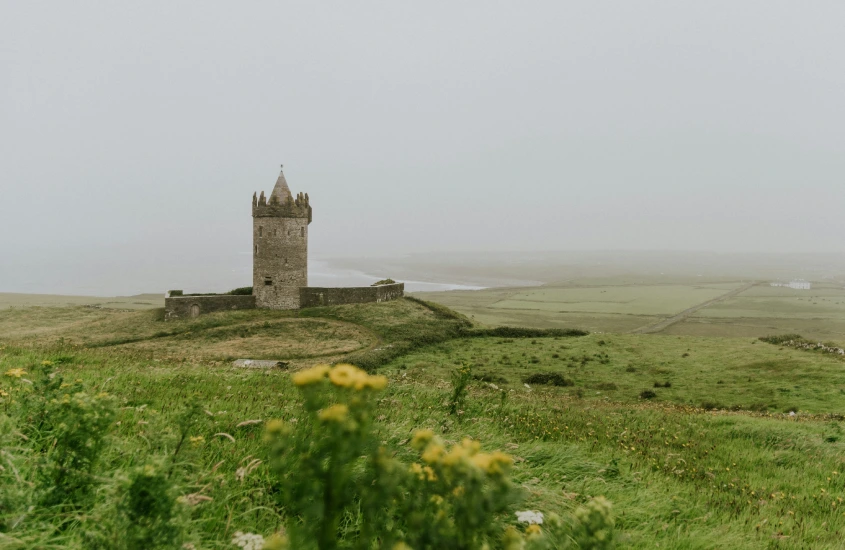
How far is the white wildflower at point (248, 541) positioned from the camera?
333cm

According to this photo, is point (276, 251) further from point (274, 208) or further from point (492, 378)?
point (492, 378)

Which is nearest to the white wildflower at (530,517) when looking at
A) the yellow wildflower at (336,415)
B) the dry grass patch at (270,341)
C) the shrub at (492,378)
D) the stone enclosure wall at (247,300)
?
the yellow wildflower at (336,415)

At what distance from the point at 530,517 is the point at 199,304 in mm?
42689

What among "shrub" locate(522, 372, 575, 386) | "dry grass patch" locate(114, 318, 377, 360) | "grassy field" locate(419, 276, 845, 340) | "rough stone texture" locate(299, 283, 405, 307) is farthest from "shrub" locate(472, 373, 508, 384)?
"grassy field" locate(419, 276, 845, 340)

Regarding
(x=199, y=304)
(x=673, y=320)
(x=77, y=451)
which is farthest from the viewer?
(x=673, y=320)

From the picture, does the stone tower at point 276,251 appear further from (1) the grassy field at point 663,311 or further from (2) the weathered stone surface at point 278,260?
(1) the grassy field at point 663,311

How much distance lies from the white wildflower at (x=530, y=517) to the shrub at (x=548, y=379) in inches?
909

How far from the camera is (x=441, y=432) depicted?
7.45 metres

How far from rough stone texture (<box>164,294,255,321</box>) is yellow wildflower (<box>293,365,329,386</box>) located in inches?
1697

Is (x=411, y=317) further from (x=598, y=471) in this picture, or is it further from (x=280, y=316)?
(x=598, y=471)

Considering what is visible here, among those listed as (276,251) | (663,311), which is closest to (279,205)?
(276,251)

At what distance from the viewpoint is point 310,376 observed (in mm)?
1884

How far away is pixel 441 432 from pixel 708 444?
7.31 meters

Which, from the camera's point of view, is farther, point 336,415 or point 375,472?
point 375,472
